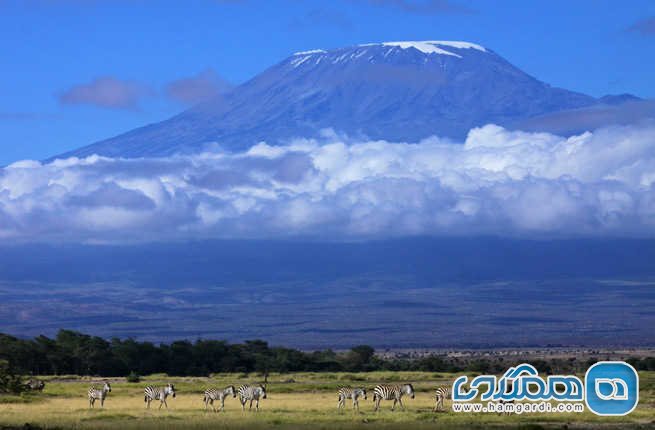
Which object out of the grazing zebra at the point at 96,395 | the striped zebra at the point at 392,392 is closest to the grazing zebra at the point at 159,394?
the grazing zebra at the point at 96,395

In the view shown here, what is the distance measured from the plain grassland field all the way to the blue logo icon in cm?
50

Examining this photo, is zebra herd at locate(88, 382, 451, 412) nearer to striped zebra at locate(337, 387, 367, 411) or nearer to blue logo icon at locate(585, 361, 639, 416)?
striped zebra at locate(337, 387, 367, 411)

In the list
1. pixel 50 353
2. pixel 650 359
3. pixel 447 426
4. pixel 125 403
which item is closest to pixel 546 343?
pixel 650 359

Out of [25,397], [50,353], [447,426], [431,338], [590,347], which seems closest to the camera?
[447,426]

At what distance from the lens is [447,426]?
3788 centimetres

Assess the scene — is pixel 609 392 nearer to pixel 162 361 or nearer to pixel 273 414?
pixel 273 414

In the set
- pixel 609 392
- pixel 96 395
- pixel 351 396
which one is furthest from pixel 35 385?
pixel 609 392

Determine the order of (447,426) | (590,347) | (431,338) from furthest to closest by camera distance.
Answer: (431,338), (590,347), (447,426)

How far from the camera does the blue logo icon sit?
42.1 meters

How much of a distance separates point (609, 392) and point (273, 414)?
1168 cm

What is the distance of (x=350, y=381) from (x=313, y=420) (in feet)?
85.0

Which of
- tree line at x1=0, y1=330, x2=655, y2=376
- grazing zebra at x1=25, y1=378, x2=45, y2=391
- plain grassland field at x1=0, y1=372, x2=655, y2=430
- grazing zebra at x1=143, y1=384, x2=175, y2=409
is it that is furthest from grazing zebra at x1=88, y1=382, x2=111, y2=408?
tree line at x1=0, y1=330, x2=655, y2=376

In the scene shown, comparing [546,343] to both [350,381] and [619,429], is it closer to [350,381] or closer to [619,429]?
[350,381]

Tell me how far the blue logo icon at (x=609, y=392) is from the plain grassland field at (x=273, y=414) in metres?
0.50
